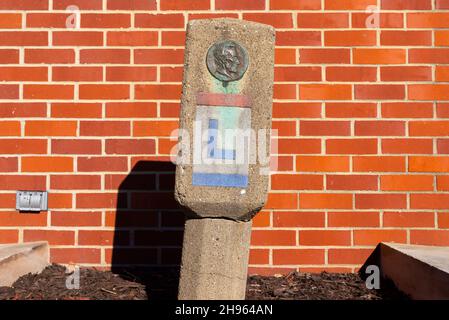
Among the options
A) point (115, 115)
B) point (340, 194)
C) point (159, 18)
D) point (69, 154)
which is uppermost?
point (159, 18)

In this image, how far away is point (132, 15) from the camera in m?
3.70

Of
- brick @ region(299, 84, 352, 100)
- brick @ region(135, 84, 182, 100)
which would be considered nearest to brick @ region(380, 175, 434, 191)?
brick @ region(299, 84, 352, 100)

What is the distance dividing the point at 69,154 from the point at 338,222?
2.02 m

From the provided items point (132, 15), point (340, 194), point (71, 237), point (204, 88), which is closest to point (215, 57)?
point (204, 88)

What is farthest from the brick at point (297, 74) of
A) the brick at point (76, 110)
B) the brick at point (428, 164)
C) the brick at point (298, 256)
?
the brick at point (76, 110)

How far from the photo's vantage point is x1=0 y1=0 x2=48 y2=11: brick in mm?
3703

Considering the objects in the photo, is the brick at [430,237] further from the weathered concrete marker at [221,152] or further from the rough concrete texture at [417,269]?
the weathered concrete marker at [221,152]

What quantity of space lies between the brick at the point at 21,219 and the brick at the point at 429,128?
2.76 meters

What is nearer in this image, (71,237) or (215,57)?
(215,57)

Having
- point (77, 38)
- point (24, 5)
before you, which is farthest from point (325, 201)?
point (24, 5)

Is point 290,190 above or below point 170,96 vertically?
below

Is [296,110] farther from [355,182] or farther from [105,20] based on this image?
[105,20]

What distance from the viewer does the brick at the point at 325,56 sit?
12.0 ft
